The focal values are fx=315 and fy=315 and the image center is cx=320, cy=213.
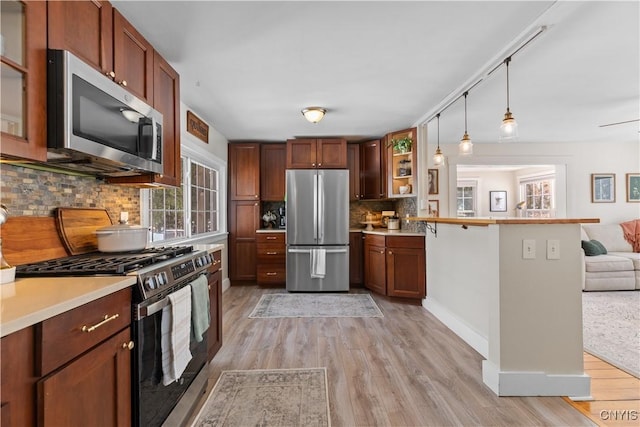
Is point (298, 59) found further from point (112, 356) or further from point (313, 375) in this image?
point (313, 375)

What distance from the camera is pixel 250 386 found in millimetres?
→ 2107

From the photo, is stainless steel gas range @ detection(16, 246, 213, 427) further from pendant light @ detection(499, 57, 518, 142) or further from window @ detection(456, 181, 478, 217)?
window @ detection(456, 181, 478, 217)

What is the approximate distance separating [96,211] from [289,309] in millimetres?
2360

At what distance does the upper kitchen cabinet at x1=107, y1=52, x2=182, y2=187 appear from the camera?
2.19m

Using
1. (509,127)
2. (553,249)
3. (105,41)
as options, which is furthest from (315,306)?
(105,41)

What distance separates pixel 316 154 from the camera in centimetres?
476

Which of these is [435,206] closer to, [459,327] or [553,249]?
[459,327]

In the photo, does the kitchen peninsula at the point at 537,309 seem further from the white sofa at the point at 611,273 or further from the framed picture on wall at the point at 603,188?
the framed picture on wall at the point at 603,188

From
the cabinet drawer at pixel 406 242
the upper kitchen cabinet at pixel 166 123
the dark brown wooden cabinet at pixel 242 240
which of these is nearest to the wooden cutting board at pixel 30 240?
the upper kitchen cabinet at pixel 166 123

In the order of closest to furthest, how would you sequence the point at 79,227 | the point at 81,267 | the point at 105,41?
the point at 81,267
the point at 105,41
the point at 79,227

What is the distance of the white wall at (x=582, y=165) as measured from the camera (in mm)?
5578

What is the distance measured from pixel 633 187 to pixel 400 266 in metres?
4.89

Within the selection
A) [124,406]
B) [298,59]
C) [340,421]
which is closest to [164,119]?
[298,59]

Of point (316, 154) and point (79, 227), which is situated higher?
point (316, 154)
